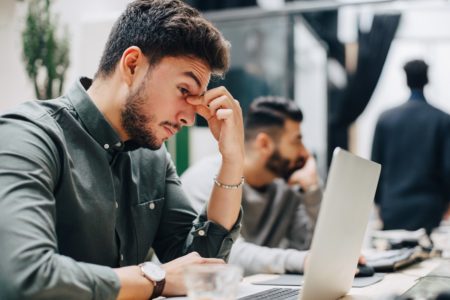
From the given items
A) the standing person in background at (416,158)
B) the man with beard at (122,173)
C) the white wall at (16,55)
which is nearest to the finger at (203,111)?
the man with beard at (122,173)

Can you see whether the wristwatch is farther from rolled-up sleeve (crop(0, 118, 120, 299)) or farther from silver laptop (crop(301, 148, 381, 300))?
silver laptop (crop(301, 148, 381, 300))

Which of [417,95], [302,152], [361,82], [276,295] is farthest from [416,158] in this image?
[276,295]

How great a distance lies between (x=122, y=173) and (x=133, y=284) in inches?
19.3

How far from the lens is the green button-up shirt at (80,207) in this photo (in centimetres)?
118

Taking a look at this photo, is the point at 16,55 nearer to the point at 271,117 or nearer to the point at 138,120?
the point at 271,117

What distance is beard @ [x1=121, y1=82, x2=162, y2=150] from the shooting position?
1.60 meters

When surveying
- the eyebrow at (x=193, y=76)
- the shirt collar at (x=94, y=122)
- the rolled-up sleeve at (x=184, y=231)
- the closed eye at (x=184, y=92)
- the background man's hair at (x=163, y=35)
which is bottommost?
the rolled-up sleeve at (x=184, y=231)

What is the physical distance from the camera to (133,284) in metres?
1.28

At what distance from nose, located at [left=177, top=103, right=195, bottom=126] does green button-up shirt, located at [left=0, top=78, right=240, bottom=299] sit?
0.16 metres

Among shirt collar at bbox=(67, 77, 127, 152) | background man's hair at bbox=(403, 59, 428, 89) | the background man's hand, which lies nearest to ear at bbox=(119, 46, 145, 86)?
shirt collar at bbox=(67, 77, 127, 152)

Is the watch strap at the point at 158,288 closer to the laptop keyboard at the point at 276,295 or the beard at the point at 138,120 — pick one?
the laptop keyboard at the point at 276,295

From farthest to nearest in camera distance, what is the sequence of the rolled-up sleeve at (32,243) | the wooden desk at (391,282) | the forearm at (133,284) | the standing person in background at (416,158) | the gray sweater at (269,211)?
the standing person in background at (416,158), the gray sweater at (269,211), the wooden desk at (391,282), the forearm at (133,284), the rolled-up sleeve at (32,243)

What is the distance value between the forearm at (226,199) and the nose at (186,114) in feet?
0.64

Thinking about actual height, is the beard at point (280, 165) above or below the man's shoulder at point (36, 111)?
below
